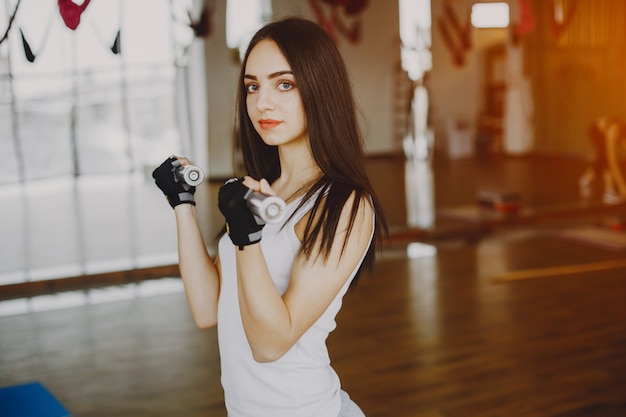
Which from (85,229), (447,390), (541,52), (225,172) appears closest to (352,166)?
(447,390)

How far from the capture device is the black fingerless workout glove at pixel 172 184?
132cm

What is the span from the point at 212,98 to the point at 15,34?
282cm

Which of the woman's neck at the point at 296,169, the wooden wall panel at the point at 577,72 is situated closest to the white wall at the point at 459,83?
the wooden wall panel at the point at 577,72

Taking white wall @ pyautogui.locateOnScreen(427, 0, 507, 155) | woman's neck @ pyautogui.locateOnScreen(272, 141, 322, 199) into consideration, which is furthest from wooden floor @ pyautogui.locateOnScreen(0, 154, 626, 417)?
white wall @ pyautogui.locateOnScreen(427, 0, 507, 155)

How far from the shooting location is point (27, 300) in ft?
15.6

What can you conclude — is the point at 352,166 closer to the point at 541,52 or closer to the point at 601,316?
the point at 601,316

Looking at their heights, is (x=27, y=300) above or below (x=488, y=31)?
below

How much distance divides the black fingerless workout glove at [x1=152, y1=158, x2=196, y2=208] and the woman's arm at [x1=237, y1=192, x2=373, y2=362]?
1.01 ft

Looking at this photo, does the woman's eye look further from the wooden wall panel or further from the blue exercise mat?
the wooden wall panel

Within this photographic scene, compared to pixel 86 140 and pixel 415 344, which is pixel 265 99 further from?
pixel 86 140

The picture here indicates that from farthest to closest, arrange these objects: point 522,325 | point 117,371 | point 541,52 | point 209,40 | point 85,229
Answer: point 541,52, point 209,40, point 85,229, point 522,325, point 117,371

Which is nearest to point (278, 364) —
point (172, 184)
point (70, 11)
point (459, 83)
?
point (172, 184)

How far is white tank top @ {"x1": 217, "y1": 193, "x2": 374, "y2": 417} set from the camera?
1182mm

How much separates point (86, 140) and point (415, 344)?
33.1 ft
